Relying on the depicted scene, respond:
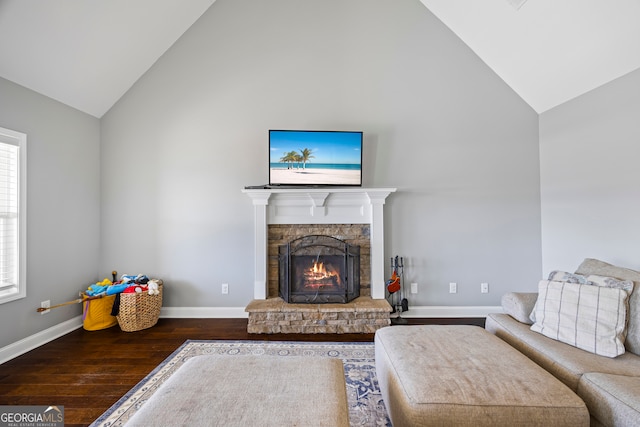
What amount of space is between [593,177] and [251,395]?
3441 millimetres

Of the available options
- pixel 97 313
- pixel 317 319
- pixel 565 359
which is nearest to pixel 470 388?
pixel 565 359

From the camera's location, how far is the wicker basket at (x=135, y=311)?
9.22 ft

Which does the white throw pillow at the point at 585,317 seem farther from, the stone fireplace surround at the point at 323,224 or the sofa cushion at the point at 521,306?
the stone fireplace surround at the point at 323,224

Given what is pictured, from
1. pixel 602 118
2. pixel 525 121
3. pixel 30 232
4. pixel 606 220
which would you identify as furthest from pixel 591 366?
pixel 30 232

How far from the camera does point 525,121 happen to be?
3.20 m

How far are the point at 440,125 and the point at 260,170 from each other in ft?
7.21

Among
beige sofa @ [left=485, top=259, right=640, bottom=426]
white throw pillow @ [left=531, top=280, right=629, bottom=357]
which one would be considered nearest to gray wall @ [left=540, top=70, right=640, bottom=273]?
beige sofa @ [left=485, top=259, right=640, bottom=426]

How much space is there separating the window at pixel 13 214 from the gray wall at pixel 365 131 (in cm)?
92

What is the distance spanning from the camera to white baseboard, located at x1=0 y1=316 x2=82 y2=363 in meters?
2.30

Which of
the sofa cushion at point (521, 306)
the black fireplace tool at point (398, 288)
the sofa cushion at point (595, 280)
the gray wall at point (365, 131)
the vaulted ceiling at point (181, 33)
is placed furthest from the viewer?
the gray wall at point (365, 131)

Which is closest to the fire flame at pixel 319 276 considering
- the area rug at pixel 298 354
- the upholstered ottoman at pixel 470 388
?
the area rug at pixel 298 354

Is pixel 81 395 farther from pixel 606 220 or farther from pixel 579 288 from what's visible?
pixel 606 220

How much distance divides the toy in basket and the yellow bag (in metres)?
0.18

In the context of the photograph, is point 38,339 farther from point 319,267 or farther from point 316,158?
point 316,158
